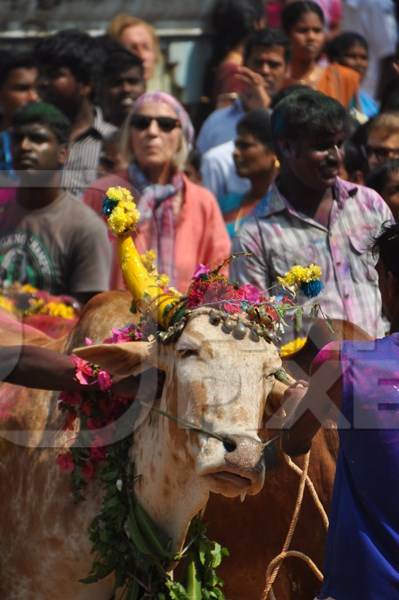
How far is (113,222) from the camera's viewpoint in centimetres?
628

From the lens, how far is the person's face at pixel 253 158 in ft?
33.6

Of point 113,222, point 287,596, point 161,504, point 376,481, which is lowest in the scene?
point 287,596

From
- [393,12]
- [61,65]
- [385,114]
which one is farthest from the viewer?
[393,12]

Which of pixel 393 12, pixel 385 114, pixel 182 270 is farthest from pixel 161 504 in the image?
pixel 393 12

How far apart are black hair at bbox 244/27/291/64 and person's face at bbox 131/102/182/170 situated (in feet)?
6.91

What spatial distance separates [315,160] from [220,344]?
240 centimetres

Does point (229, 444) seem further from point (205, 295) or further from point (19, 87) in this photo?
point (19, 87)

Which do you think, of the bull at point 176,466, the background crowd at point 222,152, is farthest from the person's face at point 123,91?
the bull at point 176,466

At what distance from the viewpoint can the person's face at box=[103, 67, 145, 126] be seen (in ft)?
38.3

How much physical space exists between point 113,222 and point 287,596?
1786 millimetres

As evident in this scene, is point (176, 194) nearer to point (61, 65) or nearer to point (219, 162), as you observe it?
point (219, 162)

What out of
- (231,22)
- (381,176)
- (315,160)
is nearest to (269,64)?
(231,22)

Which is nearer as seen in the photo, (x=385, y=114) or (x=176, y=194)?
(x=176, y=194)

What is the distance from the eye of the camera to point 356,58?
12562mm
